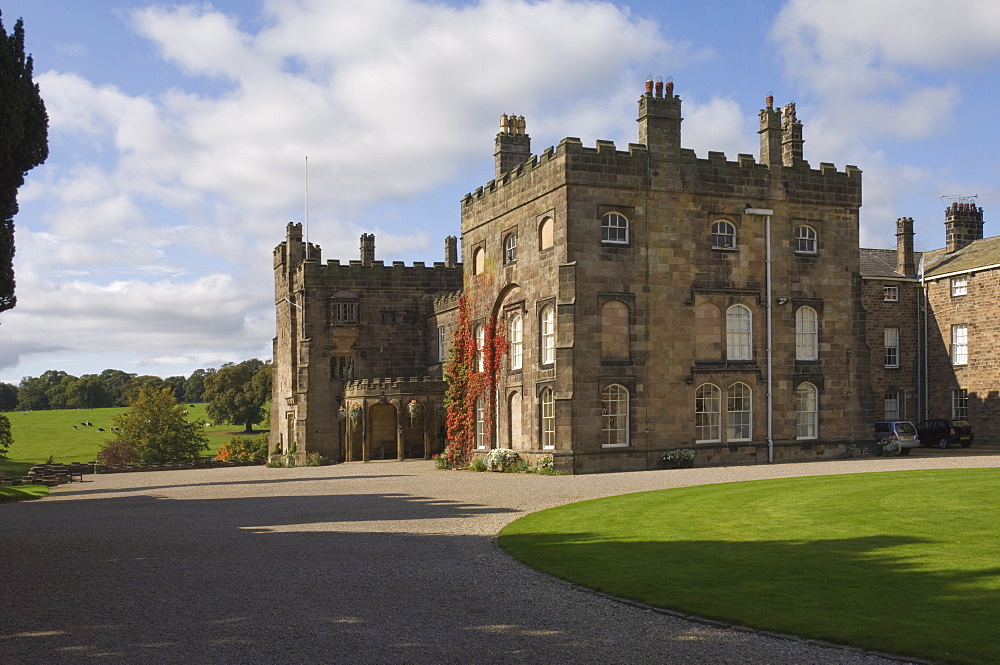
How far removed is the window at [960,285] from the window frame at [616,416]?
20.6 metres

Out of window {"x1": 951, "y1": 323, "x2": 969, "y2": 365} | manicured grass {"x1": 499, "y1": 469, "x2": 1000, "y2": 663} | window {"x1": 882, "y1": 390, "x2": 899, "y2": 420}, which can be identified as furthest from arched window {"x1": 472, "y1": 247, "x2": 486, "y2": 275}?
window {"x1": 951, "y1": 323, "x2": 969, "y2": 365}

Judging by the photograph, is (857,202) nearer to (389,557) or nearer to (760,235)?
(760,235)

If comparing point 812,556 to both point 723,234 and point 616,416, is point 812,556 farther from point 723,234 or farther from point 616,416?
point 723,234

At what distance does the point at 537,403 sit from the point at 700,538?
671 inches

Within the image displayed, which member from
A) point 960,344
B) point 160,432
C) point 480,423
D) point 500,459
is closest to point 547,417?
point 500,459

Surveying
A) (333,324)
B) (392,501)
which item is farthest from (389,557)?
(333,324)

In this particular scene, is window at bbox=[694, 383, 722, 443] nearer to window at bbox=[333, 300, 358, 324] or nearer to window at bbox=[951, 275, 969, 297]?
window at bbox=[951, 275, 969, 297]

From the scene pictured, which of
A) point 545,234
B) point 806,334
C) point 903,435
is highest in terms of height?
point 545,234

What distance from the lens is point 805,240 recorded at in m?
34.2

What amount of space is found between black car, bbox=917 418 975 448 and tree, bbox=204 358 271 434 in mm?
56565

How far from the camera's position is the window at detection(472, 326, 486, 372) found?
3606 centimetres

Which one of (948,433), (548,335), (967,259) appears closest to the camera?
(548,335)

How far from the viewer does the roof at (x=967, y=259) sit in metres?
42.0

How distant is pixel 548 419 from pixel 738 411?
6589 millimetres
